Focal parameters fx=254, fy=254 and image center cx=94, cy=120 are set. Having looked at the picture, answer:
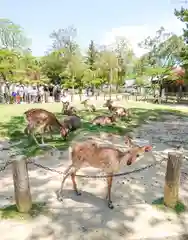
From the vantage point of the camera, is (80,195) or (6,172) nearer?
(80,195)

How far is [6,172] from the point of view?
546 cm

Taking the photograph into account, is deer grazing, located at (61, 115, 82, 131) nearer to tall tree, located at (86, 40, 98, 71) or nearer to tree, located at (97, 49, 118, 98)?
tree, located at (97, 49, 118, 98)

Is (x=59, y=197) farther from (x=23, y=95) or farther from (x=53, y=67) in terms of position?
(x=53, y=67)

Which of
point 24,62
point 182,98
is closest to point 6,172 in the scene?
point 24,62

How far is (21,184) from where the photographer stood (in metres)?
3.66

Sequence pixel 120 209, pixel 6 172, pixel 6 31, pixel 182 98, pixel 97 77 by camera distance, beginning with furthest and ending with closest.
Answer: pixel 97 77
pixel 182 98
pixel 6 31
pixel 6 172
pixel 120 209

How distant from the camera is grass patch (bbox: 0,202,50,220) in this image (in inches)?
143

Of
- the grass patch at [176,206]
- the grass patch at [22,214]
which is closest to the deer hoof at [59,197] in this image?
the grass patch at [22,214]

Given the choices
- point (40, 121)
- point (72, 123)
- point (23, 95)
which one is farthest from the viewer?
point (23, 95)

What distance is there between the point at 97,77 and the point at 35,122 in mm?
27596

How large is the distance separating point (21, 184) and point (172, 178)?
2284 millimetres

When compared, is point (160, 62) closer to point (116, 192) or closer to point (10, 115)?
point (10, 115)

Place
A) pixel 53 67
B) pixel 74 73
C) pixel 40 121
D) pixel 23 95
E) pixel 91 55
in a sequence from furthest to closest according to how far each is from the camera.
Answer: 1. pixel 91 55
2. pixel 53 67
3. pixel 74 73
4. pixel 23 95
5. pixel 40 121

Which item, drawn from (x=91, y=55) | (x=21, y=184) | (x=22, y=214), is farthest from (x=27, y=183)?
(x=91, y=55)
